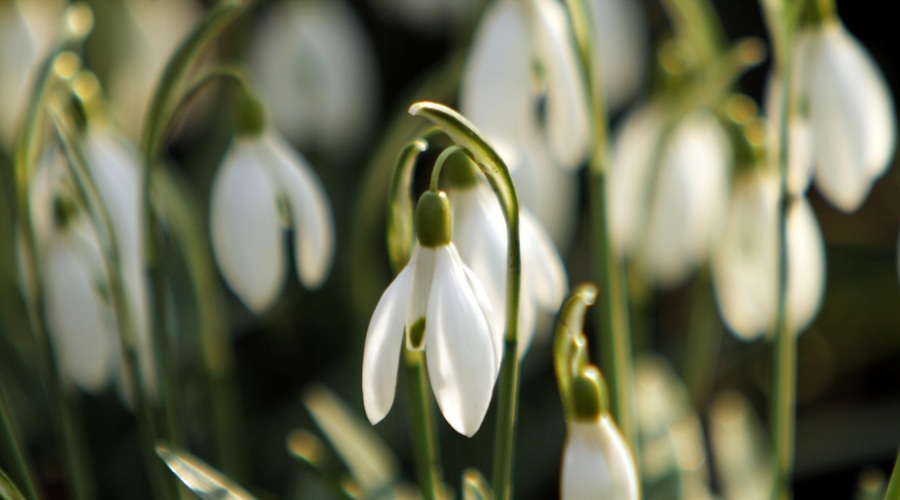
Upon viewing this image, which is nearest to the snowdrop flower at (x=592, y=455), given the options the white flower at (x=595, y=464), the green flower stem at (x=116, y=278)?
the white flower at (x=595, y=464)

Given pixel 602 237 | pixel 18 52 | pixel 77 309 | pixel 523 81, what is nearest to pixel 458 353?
pixel 602 237

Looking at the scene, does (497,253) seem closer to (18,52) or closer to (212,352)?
(212,352)

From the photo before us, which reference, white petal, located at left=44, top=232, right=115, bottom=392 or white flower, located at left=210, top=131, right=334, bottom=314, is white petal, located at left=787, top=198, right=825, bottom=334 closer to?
white flower, located at left=210, top=131, right=334, bottom=314

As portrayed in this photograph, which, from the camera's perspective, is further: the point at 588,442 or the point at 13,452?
the point at 13,452

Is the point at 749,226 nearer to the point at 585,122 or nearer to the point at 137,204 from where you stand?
the point at 585,122

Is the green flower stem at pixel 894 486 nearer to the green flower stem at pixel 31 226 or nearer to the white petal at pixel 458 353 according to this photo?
the white petal at pixel 458 353

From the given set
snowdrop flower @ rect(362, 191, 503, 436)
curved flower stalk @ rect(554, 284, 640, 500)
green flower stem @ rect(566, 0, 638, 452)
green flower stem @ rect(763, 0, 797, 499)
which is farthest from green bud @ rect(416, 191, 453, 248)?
green flower stem @ rect(763, 0, 797, 499)
